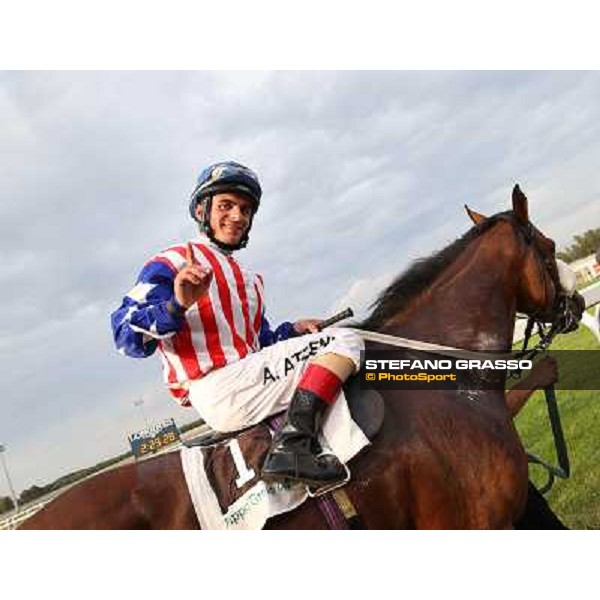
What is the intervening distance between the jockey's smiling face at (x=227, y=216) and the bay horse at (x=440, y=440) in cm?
75

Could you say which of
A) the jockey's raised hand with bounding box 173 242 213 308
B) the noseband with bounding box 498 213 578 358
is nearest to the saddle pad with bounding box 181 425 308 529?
the jockey's raised hand with bounding box 173 242 213 308

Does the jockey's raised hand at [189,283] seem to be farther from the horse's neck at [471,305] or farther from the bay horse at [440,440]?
the horse's neck at [471,305]

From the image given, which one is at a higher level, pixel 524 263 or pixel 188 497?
pixel 524 263

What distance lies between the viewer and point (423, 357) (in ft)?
8.95

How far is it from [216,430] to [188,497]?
30cm

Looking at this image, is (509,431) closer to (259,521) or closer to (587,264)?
(259,521)

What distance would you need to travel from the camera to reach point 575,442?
14.5 ft

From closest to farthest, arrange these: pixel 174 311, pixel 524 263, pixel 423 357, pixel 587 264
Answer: pixel 174 311 → pixel 423 357 → pixel 524 263 → pixel 587 264

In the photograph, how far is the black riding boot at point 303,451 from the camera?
215 centimetres

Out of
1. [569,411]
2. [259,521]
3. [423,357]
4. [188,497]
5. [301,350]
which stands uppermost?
[301,350]

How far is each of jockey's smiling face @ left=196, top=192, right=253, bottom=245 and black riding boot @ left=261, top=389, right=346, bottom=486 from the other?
77 centimetres

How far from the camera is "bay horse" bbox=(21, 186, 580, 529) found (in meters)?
2.19

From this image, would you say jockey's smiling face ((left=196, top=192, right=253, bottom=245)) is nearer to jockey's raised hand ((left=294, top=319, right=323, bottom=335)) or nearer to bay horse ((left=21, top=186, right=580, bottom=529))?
jockey's raised hand ((left=294, top=319, right=323, bottom=335))
